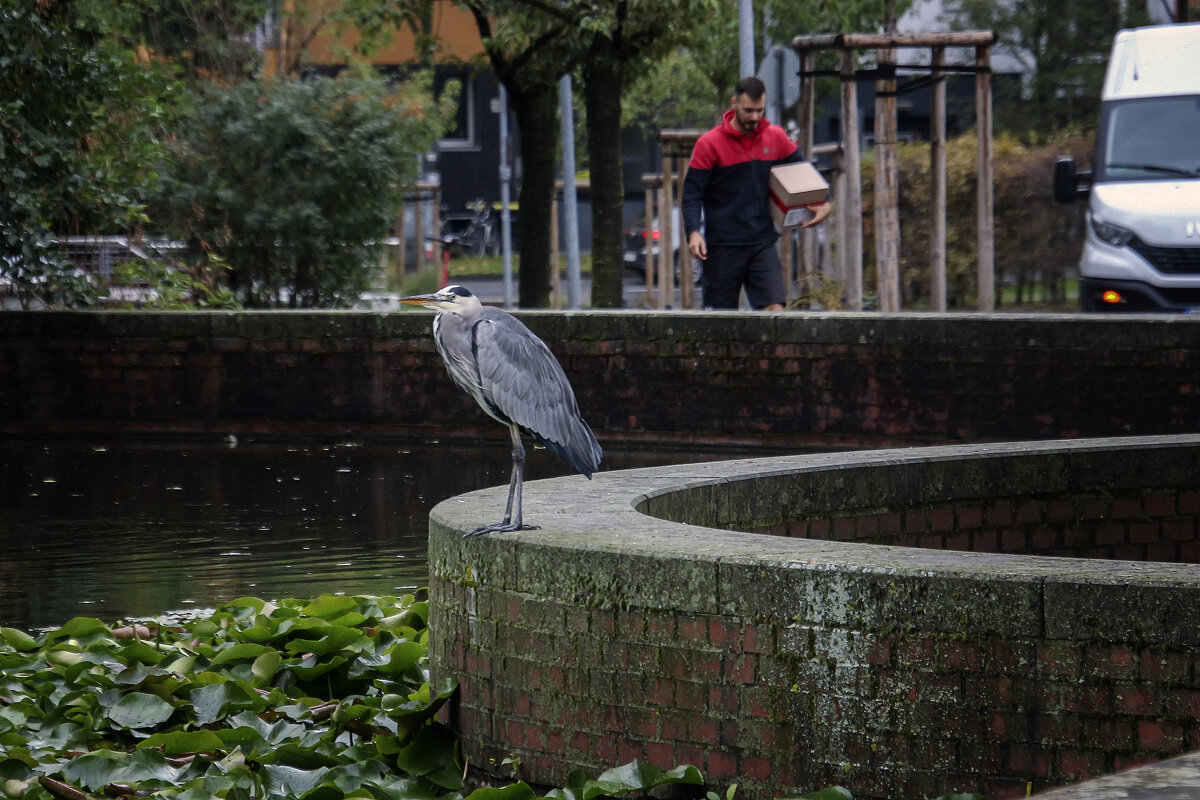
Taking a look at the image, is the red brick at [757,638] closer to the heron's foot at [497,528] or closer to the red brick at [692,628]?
the red brick at [692,628]

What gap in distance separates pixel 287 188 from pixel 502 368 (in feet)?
46.2

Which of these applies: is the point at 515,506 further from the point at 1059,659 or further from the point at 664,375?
the point at 664,375

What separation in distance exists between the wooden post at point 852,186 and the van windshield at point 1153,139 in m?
2.38

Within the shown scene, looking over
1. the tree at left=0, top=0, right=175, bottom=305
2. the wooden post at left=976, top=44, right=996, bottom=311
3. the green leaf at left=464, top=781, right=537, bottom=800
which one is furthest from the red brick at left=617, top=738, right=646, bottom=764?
the wooden post at left=976, top=44, right=996, bottom=311

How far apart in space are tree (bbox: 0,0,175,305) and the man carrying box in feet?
17.8

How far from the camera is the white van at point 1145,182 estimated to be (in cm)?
1614

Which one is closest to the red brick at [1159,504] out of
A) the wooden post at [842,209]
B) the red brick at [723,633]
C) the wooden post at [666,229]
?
the red brick at [723,633]

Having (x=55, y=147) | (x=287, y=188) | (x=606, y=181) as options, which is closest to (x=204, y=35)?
(x=606, y=181)

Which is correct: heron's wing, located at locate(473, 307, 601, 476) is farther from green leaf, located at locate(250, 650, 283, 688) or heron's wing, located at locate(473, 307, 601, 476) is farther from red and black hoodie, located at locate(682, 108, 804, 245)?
red and black hoodie, located at locate(682, 108, 804, 245)

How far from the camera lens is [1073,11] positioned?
116ft

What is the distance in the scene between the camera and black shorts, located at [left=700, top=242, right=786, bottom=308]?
1303cm

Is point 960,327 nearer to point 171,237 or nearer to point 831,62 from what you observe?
point 171,237

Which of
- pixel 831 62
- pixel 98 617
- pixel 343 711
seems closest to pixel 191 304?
pixel 98 617

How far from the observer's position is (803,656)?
4559 mm
